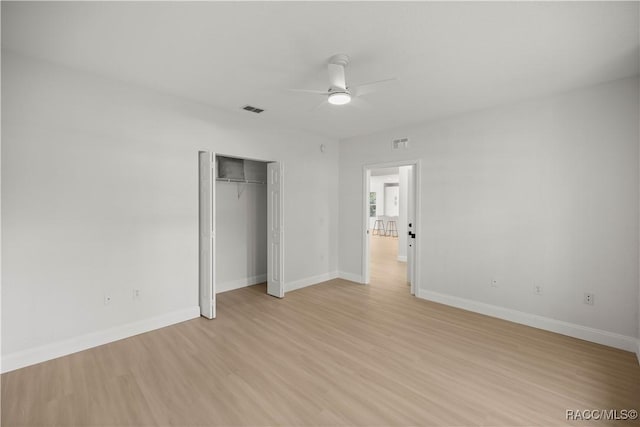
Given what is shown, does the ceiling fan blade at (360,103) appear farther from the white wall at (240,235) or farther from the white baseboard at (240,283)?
the white baseboard at (240,283)

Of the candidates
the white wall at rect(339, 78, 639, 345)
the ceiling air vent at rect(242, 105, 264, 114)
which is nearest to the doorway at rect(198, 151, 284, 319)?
the ceiling air vent at rect(242, 105, 264, 114)

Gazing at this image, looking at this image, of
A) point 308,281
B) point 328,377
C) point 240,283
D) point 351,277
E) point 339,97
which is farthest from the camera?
point 351,277

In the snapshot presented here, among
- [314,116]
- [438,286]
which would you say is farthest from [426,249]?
[314,116]

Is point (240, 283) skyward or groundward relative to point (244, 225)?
groundward

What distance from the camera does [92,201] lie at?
2980 millimetres

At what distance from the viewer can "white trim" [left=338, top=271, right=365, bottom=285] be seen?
550 centimetres

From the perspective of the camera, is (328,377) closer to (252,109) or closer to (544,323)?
(544,323)

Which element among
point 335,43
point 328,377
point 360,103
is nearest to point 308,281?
point 328,377

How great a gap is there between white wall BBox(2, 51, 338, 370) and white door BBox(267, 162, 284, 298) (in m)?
0.80

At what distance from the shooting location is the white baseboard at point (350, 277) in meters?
5.52

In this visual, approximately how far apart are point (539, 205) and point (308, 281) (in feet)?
11.8

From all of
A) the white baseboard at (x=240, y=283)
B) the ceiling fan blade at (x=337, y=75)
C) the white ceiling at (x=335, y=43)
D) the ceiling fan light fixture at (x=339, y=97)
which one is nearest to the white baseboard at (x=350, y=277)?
the white baseboard at (x=240, y=283)

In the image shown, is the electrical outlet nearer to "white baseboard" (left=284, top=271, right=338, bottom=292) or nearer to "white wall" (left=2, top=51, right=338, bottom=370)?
"white baseboard" (left=284, top=271, right=338, bottom=292)

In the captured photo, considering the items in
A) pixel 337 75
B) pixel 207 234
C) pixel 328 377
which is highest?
pixel 337 75
